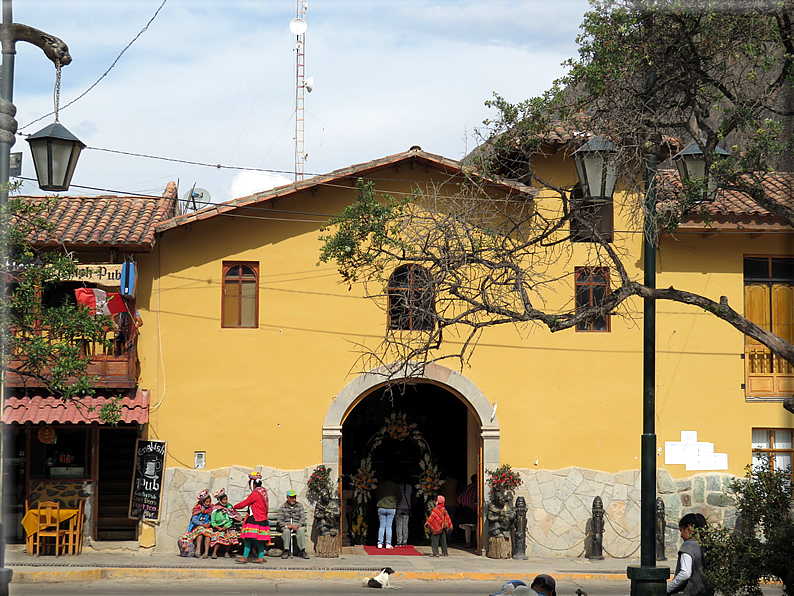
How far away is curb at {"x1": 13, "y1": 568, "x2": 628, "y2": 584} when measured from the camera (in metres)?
15.1

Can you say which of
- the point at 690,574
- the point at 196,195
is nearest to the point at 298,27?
the point at 196,195

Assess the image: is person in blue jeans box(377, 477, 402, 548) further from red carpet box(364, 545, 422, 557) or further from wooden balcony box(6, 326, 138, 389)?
wooden balcony box(6, 326, 138, 389)

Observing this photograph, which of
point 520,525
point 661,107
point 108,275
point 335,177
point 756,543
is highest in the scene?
point 335,177

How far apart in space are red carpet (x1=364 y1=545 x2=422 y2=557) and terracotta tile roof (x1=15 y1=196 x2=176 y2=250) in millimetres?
7712

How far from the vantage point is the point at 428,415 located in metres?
21.4

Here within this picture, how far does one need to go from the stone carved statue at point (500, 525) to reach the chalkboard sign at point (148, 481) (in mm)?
6536

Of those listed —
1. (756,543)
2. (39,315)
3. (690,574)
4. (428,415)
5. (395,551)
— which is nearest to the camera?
(756,543)

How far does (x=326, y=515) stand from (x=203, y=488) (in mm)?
2518

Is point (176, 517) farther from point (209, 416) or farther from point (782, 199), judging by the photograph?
point (782, 199)

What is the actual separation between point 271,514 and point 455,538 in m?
5.10

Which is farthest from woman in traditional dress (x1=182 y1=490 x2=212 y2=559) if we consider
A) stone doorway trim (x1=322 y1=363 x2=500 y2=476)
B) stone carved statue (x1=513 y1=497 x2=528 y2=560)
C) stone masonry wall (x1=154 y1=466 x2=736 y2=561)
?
stone carved statue (x1=513 y1=497 x2=528 y2=560)

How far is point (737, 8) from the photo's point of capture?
9531 millimetres

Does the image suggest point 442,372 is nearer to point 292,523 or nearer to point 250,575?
point 292,523

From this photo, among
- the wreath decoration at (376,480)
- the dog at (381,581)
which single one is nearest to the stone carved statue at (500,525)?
the wreath decoration at (376,480)
